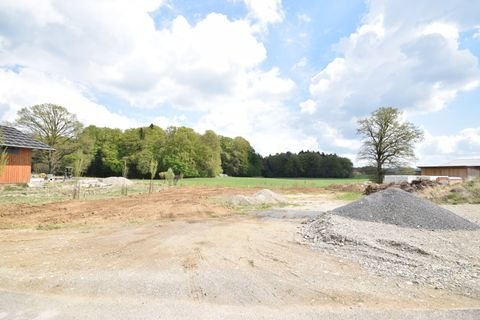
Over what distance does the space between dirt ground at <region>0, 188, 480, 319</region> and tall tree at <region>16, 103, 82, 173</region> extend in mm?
37259

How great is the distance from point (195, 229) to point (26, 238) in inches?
180

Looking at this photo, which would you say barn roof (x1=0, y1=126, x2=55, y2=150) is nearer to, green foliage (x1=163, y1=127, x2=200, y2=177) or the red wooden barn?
the red wooden barn

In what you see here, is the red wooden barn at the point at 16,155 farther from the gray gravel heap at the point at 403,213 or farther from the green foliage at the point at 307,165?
the green foliage at the point at 307,165

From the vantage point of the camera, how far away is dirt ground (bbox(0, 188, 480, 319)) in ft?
12.3

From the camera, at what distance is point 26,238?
25.0 ft

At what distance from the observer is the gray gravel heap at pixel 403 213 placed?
937 cm

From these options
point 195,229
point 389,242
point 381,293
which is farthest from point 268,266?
point 195,229

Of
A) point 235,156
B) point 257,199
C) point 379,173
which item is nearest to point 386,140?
point 379,173

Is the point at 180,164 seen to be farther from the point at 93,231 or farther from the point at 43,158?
the point at 93,231

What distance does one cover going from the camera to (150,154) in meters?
53.4

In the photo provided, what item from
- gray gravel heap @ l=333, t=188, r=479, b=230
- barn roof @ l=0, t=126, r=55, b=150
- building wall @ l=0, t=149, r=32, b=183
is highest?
barn roof @ l=0, t=126, r=55, b=150

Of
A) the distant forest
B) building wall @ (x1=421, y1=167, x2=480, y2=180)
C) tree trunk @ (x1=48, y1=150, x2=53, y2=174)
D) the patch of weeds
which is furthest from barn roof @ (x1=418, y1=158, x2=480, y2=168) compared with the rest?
tree trunk @ (x1=48, y1=150, x2=53, y2=174)

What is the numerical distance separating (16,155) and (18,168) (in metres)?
0.97

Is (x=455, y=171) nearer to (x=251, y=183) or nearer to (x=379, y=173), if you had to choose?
(x=379, y=173)
